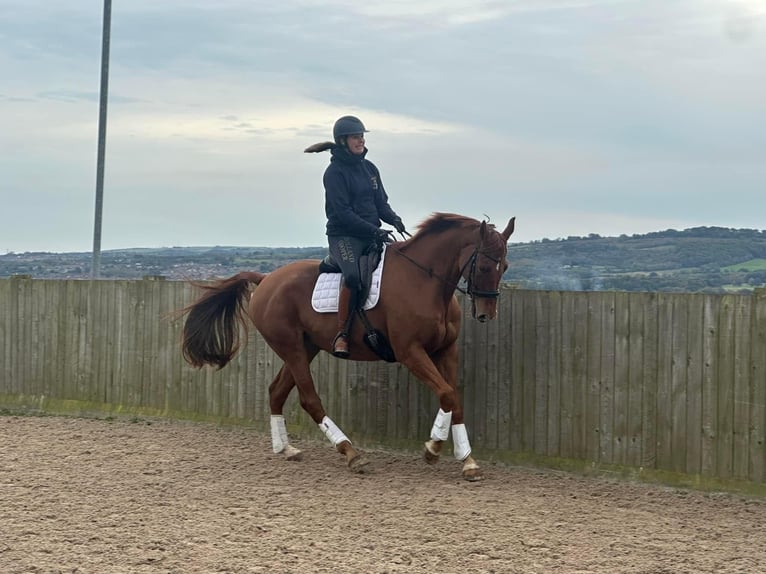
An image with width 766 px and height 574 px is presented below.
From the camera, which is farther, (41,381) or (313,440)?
(41,381)

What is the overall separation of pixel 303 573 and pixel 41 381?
909 cm

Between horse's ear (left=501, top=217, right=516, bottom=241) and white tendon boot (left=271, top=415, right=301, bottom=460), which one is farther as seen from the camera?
white tendon boot (left=271, top=415, right=301, bottom=460)

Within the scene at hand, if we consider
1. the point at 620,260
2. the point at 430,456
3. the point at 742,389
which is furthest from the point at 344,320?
the point at 620,260

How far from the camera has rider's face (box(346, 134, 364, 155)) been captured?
29.7 feet

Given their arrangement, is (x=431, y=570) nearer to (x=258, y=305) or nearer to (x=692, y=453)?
(x=692, y=453)

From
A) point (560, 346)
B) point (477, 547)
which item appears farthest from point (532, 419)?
point (477, 547)

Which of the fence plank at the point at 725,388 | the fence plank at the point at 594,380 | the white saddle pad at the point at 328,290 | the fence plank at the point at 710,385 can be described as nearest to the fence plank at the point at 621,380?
the fence plank at the point at 594,380

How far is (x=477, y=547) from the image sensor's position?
20.4 ft

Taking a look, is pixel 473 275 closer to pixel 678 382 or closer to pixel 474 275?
pixel 474 275

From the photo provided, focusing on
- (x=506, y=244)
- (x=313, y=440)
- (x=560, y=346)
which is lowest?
(x=313, y=440)

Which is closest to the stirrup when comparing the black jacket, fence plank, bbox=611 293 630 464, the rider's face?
the black jacket

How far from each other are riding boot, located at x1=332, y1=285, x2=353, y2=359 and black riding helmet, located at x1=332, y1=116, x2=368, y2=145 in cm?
135

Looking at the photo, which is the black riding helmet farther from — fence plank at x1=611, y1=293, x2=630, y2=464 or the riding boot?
fence plank at x1=611, y1=293, x2=630, y2=464

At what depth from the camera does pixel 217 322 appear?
1042cm
